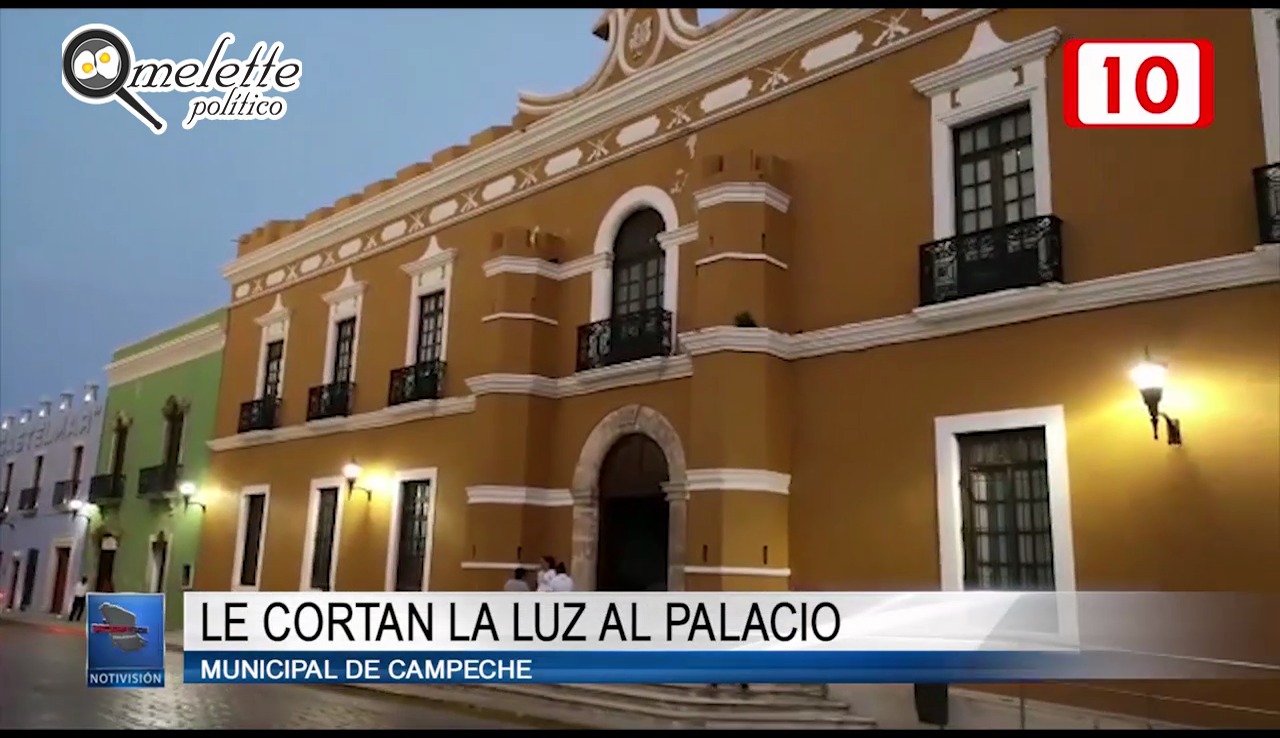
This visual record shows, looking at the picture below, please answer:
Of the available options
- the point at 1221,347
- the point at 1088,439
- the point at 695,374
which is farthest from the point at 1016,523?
the point at 695,374

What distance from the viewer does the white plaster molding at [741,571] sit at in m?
11.0

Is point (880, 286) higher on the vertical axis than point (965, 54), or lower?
lower

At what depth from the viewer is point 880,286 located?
11234mm

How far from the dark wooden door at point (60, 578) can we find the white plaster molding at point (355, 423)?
8.45 m

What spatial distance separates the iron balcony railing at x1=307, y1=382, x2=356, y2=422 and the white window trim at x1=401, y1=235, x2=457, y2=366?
148 cm

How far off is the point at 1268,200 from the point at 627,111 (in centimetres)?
833

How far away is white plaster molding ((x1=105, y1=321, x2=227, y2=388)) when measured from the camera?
74.2ft

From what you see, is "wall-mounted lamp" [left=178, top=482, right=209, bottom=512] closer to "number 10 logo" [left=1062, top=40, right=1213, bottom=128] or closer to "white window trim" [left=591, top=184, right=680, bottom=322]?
"white window trim" [left=591, top=184, right=680, bottom=322]

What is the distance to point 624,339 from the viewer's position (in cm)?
1346

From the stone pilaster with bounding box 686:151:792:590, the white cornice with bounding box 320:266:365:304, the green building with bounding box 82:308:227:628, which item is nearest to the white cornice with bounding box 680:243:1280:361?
the stone pilaster with bounding box 686:151:792:590

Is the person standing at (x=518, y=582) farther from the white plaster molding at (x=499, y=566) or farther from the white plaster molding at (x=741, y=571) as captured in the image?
the white plaster molding at (x=741, y=571)

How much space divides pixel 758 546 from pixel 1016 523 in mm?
2741

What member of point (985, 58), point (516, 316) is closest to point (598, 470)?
point (516, 316)

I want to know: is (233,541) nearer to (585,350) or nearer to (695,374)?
(585,350)
